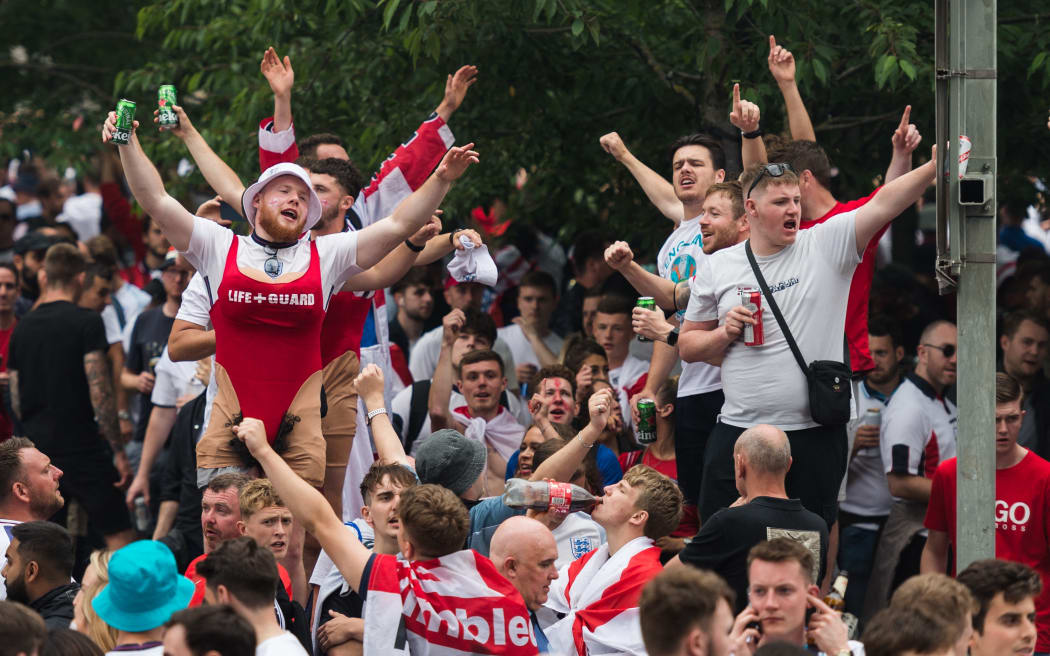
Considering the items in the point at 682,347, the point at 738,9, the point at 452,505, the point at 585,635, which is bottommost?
the point at 585,635

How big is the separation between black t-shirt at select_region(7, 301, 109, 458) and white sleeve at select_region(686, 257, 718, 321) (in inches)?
203

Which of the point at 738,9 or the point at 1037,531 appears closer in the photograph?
the point at 1037,531

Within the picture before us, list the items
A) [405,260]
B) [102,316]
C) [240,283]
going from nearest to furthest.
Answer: [240,283], [405,260], [102,316]

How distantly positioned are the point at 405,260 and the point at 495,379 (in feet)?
6.37

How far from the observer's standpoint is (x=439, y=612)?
5379mm

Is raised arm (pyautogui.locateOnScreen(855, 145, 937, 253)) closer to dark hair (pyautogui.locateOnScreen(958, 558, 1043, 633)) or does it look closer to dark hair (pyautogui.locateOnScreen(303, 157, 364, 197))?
dark hair (pyautogui.locateOnScreen(958, 558, 1043, 633))

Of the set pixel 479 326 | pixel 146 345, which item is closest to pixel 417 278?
pixel 479 326

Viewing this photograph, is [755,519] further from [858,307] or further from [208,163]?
[208,163]

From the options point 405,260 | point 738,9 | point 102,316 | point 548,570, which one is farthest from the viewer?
point 102,316

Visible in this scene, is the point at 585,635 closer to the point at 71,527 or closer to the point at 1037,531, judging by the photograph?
the point at 1037,531

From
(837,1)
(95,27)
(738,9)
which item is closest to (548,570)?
(738,9)

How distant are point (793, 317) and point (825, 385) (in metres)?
0.33

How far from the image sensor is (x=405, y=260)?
289 inches

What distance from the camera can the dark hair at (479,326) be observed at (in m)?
9.73
